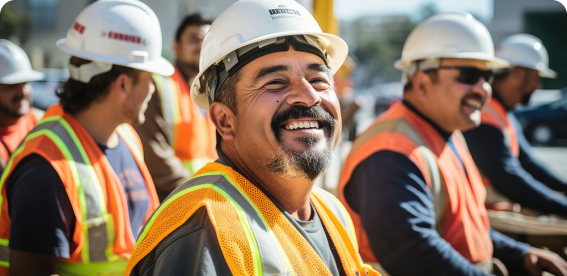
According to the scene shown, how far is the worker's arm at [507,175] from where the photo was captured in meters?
4.55

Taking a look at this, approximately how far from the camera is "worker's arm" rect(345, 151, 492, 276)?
2.70m

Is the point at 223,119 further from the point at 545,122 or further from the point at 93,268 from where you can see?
the point at 545,122

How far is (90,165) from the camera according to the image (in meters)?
2.61

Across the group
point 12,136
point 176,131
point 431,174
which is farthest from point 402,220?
point 12,136

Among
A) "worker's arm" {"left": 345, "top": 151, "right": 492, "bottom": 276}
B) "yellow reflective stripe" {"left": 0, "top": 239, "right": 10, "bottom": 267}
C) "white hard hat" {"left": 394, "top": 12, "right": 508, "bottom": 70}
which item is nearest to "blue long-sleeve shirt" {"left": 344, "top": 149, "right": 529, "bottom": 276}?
"worker's arm" {"left": 345, "top": 151, "right": 492, "bottom": 276}

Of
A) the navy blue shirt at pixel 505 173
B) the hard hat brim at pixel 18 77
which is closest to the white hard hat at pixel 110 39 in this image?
the hard hat brim at pixel 18 77

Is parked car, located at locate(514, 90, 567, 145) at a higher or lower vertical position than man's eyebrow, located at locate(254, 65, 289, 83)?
lower

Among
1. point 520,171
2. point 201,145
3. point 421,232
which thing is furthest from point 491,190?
point 201,145

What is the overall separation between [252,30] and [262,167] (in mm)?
512

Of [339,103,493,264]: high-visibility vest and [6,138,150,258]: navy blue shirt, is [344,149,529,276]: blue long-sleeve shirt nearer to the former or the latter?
[339,103,493,264]: high-visibility vest

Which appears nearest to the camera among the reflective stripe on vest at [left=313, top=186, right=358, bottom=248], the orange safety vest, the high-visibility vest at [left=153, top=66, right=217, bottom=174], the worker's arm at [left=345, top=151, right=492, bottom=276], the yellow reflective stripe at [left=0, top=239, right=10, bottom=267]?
the reflective stripe on vest at [left=313, top=186, right=358, bottom=248]

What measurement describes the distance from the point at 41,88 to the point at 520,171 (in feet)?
41.7

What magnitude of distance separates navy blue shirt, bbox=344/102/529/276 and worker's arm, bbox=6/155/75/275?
159 centimetres

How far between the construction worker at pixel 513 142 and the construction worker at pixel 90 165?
3.02 m
